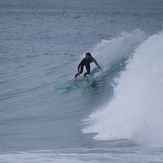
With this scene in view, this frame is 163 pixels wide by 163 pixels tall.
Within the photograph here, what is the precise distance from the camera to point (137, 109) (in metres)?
7.13

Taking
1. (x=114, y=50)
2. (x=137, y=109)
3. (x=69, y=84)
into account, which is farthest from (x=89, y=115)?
(x=114, y=50)

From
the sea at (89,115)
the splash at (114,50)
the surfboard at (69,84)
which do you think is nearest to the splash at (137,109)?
the sea at (89,115)

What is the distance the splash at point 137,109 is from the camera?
6.15 meters

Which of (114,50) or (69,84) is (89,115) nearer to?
(69,84)

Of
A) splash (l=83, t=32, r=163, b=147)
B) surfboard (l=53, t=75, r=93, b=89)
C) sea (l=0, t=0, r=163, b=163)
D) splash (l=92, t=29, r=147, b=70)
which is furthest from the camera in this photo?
splash (l=92, t=29, r=147, b=70)

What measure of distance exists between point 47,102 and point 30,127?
2.74 metres

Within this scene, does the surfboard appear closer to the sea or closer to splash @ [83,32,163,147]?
the sea

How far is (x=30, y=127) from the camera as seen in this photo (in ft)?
26.1

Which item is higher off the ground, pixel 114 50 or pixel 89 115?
pixel 114 50

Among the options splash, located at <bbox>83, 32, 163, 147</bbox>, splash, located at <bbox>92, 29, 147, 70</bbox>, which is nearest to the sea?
splash, located at <bbox>83, 32, 163, 147</bbox>

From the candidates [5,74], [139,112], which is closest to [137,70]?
[139,112]

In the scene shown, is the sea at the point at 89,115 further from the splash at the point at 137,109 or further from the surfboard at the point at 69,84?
the surfboard at the point at 69,84

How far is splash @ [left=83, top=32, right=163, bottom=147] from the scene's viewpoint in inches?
242

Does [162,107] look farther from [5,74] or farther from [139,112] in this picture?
[5,74]
